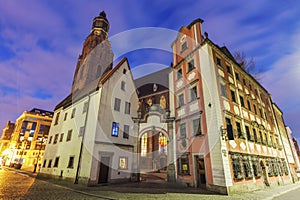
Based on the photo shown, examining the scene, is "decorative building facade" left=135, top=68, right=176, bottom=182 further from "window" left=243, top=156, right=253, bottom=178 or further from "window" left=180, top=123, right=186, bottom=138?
"window" left=243, top=156, right=253, bottom=178

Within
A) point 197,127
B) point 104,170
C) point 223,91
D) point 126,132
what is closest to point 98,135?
point 104,170

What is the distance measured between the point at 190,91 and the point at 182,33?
8.48 meters

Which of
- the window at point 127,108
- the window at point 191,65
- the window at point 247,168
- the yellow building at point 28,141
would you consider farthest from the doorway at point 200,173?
the yellow building at point 28,141

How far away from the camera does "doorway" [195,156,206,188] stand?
523 inches

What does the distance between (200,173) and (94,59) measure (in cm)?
4486

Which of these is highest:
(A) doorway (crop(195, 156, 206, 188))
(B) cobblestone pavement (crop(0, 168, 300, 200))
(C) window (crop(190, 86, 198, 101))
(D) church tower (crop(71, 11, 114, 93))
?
(D) church tower (crop(71, 11, 114, 93))

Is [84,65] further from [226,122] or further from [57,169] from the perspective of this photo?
[226,122]

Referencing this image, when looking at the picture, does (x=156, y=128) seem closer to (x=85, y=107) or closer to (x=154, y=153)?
(x=85, y=107)

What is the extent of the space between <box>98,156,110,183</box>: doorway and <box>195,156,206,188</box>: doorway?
8687mm

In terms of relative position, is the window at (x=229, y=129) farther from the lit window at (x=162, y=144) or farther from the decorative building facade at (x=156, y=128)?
the lit window at (x=162, y=144)

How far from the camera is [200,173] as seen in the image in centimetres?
1366

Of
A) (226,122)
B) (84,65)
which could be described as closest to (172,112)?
(226,122)

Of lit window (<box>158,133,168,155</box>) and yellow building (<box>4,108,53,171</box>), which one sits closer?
lit window (<box>158,133,168,155</box>)

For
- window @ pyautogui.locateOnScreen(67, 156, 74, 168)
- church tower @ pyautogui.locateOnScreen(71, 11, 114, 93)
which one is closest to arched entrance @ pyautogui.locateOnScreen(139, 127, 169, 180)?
window @ pyautogui.locateOnScreen(67, 156, 74, 168)
